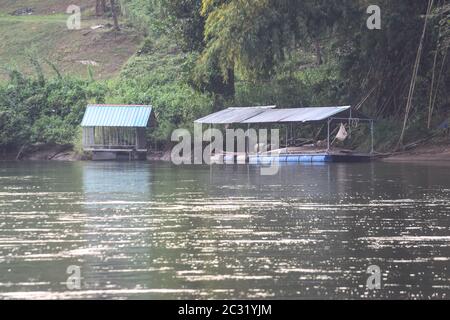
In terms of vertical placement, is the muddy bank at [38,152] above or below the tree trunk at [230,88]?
below

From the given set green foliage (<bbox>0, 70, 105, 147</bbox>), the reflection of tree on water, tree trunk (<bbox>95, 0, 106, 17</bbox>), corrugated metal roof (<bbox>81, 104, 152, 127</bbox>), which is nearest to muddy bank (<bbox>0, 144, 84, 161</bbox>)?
green foliage (<bbox>0, 70, 105, 147</bbox>)

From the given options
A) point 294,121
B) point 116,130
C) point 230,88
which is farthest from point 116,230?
point 230,88

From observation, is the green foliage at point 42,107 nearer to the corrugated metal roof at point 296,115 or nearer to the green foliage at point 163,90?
the green foliage at point 163,90

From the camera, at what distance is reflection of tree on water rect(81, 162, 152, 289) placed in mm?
16938

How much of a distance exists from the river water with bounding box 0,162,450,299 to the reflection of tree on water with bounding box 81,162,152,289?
29mm

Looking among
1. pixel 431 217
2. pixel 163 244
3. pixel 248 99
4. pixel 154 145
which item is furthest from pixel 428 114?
pixel 163 244

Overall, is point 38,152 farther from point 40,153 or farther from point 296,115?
point 296,115

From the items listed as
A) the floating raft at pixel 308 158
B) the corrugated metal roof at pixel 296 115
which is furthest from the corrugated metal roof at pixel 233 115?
the floating raft at pixel 308 158

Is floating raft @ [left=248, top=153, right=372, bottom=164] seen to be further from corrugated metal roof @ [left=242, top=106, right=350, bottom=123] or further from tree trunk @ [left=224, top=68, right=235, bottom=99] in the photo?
tree trunk @ [left=224, top=68, right=235, bottom=99]

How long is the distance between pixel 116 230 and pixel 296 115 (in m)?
30.5

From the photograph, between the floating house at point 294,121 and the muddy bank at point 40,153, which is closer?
the floating house at point 294,121

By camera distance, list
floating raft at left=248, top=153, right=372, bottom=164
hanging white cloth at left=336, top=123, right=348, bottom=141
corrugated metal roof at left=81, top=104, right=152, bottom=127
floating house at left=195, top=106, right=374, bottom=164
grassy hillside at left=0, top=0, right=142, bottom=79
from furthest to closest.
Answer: grassy hillside at left=0, top=0, right=142, bottom=79 < corrugated metal roof at left=81, top=104, right=152, bottom=127 < hanging white cloth at left=336, top=123, right=348, bottom=141 < floating house at left=195, top=106, right=374, bottom=164 < floating raft at left=248, top=153, right=372, bottom=164

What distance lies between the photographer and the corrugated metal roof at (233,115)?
53.8 meters
